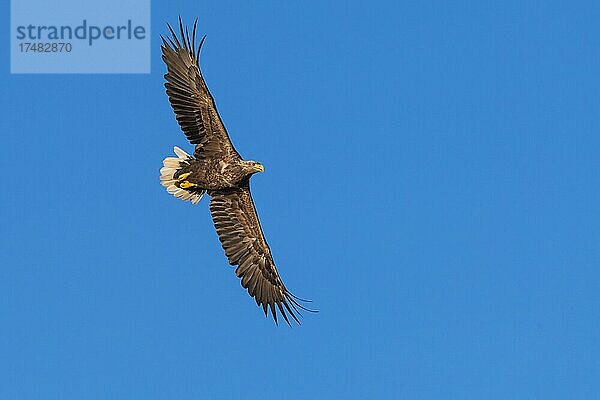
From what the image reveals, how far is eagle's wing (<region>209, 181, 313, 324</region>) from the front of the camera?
2055 centimetres

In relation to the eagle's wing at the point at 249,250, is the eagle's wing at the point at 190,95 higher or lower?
higher

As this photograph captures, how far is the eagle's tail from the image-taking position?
1980 cm

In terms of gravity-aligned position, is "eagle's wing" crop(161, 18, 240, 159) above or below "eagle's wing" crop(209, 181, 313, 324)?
above

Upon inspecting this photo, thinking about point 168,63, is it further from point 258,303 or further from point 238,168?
point 258,303

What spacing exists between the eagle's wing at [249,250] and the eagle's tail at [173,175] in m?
0.41

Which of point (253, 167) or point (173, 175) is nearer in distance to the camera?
point (253, 167)

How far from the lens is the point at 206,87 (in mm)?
19453

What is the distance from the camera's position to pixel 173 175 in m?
19.9

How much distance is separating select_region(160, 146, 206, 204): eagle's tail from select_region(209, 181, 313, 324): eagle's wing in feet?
1.36

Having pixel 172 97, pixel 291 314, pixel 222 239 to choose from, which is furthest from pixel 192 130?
pixel 291 314

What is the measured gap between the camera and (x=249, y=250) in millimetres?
20875

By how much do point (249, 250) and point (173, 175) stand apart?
1886mm

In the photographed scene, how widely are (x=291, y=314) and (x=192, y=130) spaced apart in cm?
347

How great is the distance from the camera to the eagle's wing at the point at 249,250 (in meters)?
20.6
